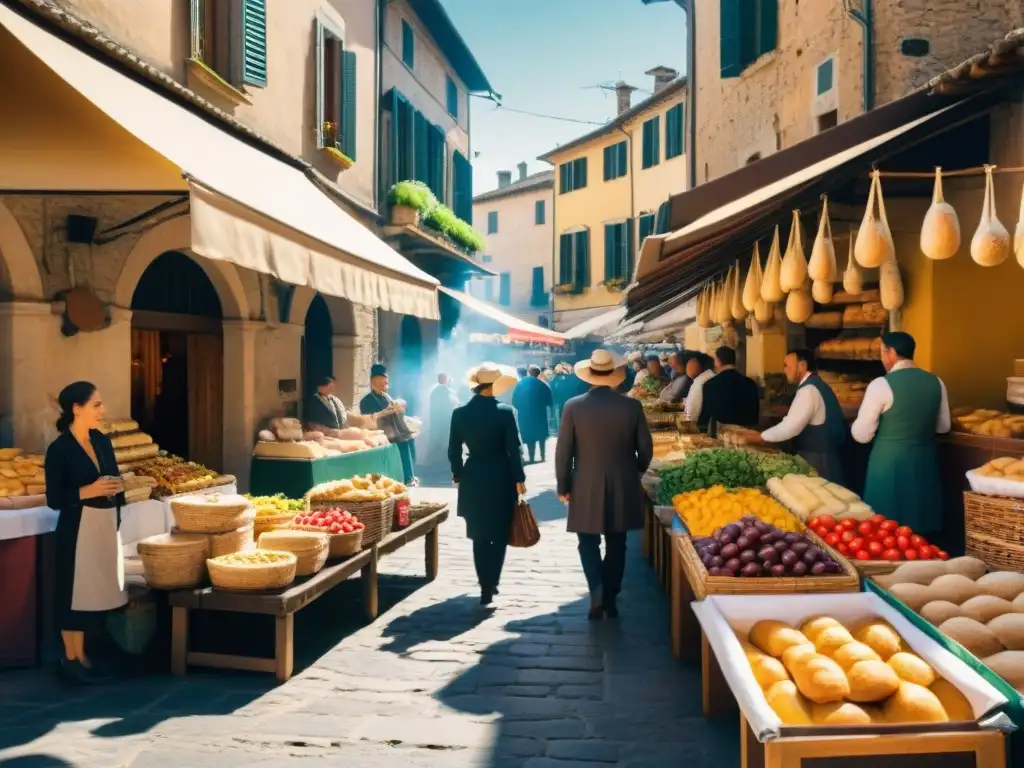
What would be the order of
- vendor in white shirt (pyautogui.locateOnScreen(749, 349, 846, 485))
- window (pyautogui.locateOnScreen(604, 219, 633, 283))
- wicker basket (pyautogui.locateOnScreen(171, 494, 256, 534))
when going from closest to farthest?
wicker basket (pyautogui.locateOnScreen(171, 494, 256, 534)) → vendor in white shirt (pyautogui.locateOnScreen(749, 349, 846, 485)) → window (pyautogui.locateOnScreen(604, 219, 633, 283))

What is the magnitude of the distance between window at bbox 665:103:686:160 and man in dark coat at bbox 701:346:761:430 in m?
18.9

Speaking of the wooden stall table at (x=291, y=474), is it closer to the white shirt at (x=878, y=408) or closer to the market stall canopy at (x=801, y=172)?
the market stall canopy at (x=801, y=172)

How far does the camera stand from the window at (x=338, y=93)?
1302 centimetres

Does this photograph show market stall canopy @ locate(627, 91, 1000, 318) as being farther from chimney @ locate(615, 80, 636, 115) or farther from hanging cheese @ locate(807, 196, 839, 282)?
chimney @ locate(615, 80, 636, 115)

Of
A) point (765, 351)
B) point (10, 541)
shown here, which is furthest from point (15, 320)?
point (765, 351)

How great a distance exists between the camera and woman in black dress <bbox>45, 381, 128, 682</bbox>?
17.5 feet

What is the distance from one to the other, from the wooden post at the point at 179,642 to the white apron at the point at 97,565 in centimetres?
31

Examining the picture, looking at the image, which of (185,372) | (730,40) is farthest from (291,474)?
(730,40)

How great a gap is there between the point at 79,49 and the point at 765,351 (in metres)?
8.63

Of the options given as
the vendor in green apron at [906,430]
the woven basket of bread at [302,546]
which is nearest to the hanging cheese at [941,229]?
the vendor in green apron at [906,430]

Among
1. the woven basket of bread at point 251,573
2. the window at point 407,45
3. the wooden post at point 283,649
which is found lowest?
the wooden post at point 283,649

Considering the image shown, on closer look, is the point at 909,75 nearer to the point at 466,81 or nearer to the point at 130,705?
the point at 130,705

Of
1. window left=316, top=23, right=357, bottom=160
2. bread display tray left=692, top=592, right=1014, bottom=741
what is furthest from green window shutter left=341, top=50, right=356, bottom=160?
bread display tray left=692, top=592, right=1014, bottom=741

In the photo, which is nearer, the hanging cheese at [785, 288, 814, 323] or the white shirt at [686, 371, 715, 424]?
the hanging cheese at [785, 288, 814, 323]
